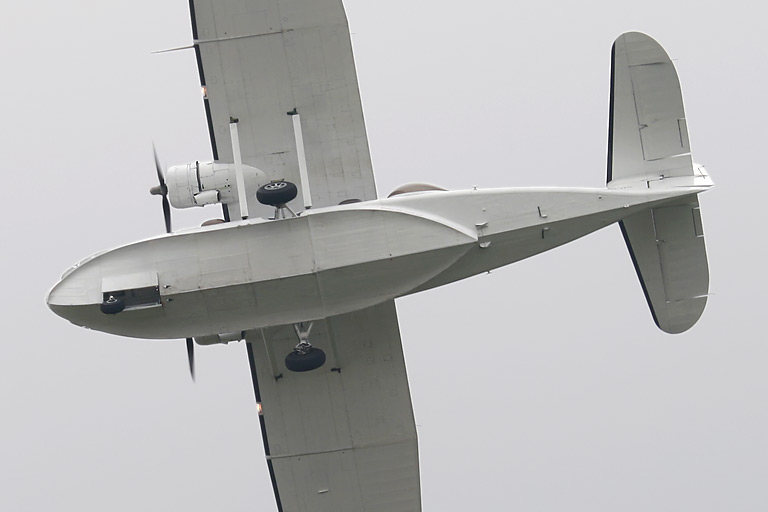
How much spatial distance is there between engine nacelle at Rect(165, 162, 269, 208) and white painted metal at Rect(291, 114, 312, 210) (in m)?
0.96

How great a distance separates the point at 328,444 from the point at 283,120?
675 cm

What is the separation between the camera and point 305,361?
23609 mm

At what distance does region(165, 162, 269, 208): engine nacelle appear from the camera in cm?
2397

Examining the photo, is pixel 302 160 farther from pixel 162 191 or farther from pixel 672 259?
pixel 672 259

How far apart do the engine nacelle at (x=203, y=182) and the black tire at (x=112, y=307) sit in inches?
93.2

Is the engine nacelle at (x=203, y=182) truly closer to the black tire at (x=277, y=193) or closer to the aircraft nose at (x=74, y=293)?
the black tire at (x=277, y=193)

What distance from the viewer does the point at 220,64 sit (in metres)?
23.6

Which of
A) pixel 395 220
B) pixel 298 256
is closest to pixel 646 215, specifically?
pixel 395 220

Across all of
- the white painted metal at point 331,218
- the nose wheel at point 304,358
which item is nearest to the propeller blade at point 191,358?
the white painted metal at point 331,218

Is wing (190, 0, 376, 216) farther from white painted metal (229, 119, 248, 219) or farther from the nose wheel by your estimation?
the nose wheel

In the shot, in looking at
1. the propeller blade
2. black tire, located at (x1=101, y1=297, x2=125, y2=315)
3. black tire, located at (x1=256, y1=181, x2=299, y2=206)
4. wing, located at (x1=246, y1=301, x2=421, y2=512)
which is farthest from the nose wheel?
black tire, located at (x1=101, y1=297, x2=125, y2=315)

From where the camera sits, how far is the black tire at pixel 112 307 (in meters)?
22.6

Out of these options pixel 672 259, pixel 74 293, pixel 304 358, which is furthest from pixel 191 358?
pixel 672 259

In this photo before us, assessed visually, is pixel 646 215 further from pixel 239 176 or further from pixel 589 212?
pixel 239 176
